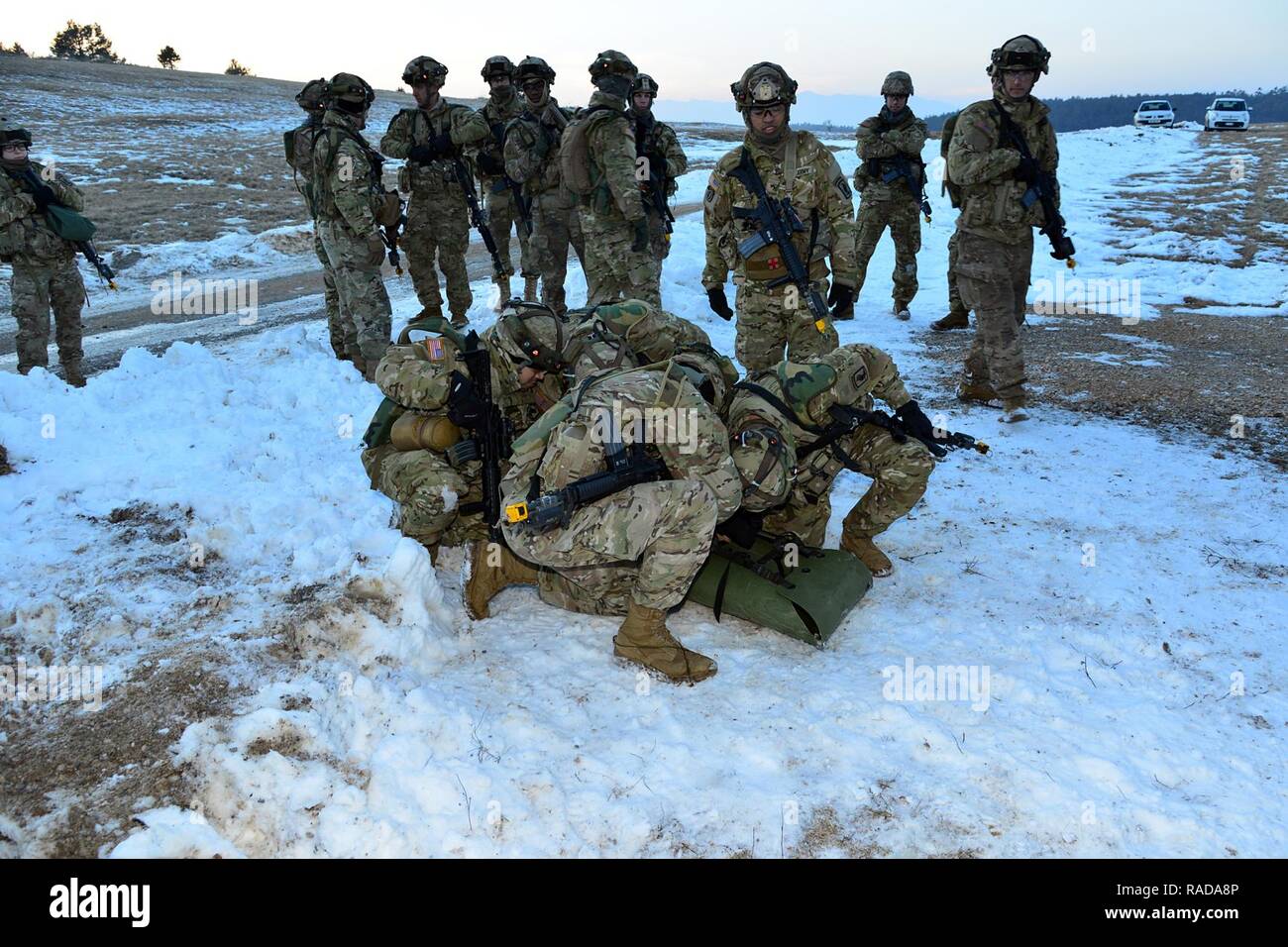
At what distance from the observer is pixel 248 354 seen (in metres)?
7.53

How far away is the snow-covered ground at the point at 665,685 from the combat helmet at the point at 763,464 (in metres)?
0.69

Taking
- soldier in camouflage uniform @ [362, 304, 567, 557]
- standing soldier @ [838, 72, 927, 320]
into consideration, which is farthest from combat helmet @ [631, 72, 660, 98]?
soldier in camouflage uniform @ [362, 304, 567, 557]

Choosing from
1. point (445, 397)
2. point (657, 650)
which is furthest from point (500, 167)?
point (657, 650)

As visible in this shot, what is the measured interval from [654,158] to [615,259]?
1210 mm

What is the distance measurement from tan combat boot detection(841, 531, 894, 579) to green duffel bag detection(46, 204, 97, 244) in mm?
6782

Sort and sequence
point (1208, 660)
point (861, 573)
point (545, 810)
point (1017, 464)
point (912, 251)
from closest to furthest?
point (545, 810) → point (1208, 660) → point (861, 573) → point (1017, 464) → point (912, 251)

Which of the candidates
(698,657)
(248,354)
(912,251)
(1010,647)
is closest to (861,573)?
(1010,647)

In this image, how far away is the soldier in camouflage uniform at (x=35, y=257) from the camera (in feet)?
23.0

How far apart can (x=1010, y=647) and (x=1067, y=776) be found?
0.88m

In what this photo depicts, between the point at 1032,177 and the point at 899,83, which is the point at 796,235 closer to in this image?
the point at 1032,177

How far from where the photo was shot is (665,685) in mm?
3738

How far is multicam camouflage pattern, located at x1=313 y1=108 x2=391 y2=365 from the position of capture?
673cm

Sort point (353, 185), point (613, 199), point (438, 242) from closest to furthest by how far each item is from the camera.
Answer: point (353, 185), point (613, 199), point (438, 242)

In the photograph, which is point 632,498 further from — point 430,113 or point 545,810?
point 430,113
